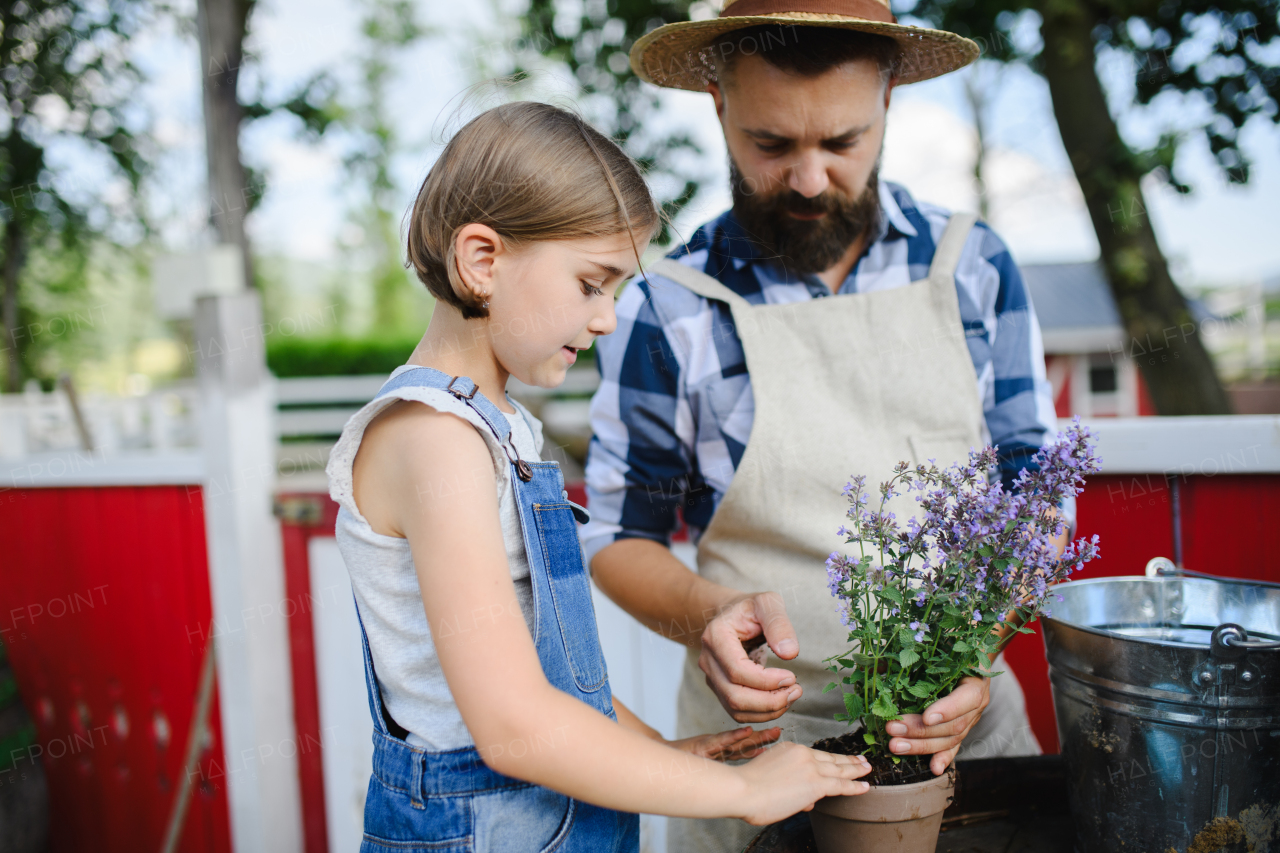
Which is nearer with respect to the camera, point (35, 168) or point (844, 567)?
point (844, 567)

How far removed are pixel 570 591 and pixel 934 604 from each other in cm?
47

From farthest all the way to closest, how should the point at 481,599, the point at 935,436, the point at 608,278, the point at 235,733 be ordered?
the point at 235,733, the point at 935,436, the point at 608,278, the point at 481,599

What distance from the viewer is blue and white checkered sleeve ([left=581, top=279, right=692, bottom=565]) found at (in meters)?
1.57

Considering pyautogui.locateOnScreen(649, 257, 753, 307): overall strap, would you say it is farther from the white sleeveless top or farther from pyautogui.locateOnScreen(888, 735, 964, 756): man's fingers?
pyautogui.locateOnScreen(888, 735, 964, 756): man's fingers

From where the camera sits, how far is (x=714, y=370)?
156 cm

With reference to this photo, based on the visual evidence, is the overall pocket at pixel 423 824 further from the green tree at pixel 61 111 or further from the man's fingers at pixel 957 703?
the green tree at pixel 61 111

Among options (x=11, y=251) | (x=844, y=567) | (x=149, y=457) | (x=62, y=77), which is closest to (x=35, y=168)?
(x=62, y=77)

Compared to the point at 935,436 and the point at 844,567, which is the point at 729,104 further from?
the point at 844,567

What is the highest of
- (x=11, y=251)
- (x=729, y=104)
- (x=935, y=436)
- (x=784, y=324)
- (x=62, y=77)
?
(x=62, y=77)

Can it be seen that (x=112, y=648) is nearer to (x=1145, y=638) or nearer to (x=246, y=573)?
(x=246, y=573)

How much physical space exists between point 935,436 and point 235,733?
2.45 metres

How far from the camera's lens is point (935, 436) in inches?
58.2

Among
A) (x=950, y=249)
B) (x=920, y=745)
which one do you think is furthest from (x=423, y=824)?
(x=950, y=249)

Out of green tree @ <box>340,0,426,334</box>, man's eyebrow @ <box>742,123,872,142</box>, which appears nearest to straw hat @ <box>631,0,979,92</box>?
man's eyebrow @ <box>742,123,872,142</box>
